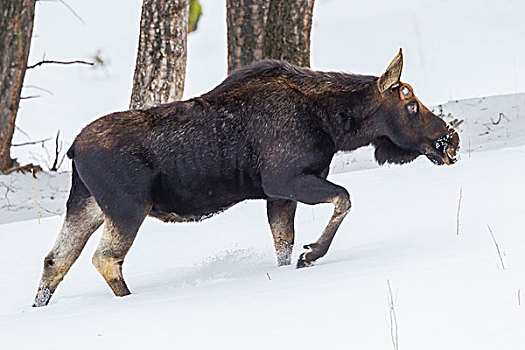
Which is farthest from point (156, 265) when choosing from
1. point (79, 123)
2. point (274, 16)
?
point (79, 123)

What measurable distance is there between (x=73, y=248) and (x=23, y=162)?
1135 centimetres

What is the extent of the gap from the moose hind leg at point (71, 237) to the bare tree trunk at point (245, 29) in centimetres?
523

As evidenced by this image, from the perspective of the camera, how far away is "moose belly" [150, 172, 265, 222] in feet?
18.9

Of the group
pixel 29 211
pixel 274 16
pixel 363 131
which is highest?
pixel 274 16

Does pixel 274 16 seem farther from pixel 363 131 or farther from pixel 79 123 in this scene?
pixel 79 123

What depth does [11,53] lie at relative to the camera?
10867mm

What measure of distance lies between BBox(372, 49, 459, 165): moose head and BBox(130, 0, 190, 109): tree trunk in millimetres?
3262

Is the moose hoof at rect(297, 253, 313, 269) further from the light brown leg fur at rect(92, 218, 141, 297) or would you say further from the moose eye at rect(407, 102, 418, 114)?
the moose eye at rect(407, 102, 418, 114)

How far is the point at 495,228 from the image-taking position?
553 cm

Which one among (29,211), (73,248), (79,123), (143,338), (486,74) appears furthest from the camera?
(79,123)

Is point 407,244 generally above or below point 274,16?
below

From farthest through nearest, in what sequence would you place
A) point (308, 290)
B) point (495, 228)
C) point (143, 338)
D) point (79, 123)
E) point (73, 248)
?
point (79, 123)
point (73, 248)
point (495, 228)
point (308, 290)
point (143, 338)

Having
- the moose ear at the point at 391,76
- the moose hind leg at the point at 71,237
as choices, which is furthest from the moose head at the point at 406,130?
the moose hind leg at the point at 71,237

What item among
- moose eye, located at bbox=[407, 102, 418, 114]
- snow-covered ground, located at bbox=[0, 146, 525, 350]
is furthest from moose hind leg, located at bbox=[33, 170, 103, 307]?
moose eye, located at bbox=[407, 102, 418, 114]
